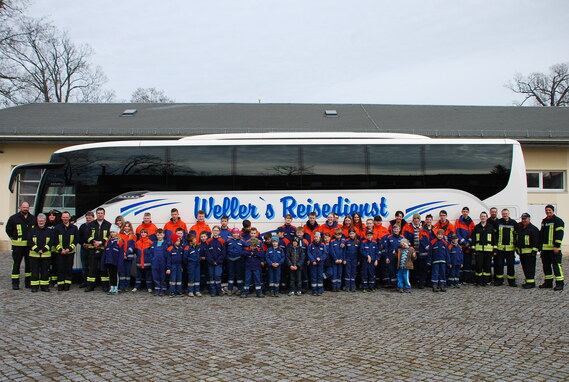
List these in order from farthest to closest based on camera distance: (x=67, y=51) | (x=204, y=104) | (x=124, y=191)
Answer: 1. (x=67, y=51)
2. (x=204, y=104)
3. (x=124, y=191)

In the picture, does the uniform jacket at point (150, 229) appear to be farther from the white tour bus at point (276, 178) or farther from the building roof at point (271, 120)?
the building roof at point (271, 120)

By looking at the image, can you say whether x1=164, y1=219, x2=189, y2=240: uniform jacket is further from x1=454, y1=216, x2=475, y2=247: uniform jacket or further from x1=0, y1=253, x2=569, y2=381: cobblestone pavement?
x1=454, y1=216, x2=475, y2=247: uniform jacket

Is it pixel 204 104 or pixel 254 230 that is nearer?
pixel 254 230

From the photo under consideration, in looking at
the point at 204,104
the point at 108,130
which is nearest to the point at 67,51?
the point at 204,104

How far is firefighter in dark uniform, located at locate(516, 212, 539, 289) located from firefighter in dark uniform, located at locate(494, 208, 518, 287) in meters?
0.13

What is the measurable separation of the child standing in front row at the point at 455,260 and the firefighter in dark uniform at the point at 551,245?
5.84ft

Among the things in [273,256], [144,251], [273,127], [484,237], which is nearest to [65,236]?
[144,251]

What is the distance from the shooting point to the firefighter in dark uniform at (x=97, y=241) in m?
9.62

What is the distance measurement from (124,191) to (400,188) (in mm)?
6262

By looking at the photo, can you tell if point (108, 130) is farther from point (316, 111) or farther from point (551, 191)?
point (551, 191)

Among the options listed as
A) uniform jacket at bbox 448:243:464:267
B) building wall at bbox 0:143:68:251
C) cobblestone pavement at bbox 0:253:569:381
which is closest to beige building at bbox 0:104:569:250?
building wall at bbox 0:143:68:251

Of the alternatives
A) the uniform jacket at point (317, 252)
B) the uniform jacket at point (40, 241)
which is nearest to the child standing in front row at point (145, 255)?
the uniform jacket at point (40, 241)

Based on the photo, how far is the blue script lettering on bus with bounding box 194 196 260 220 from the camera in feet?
32.9

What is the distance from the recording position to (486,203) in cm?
1038
